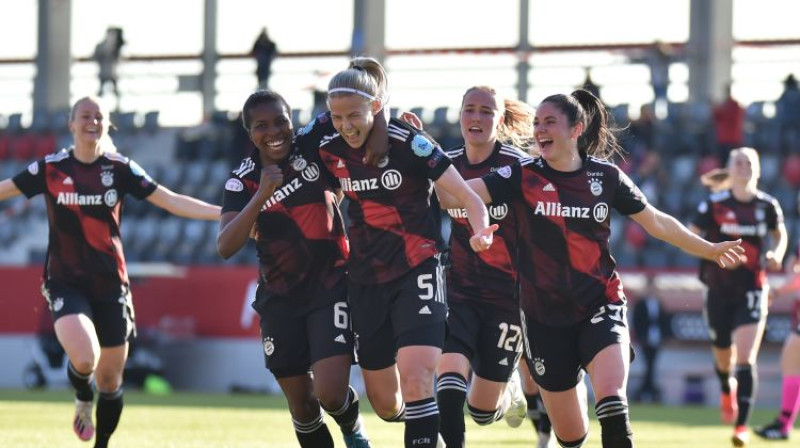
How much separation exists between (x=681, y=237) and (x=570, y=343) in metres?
0.82

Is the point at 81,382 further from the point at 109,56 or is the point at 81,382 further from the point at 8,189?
the point at 109,56

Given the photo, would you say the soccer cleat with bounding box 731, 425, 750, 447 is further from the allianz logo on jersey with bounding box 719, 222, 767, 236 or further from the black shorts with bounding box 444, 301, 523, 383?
the black shorts with bounding box 444, 301, 523, 383

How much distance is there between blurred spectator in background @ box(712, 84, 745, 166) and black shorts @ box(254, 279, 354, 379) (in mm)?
14808

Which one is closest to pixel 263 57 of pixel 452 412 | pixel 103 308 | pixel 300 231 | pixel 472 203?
pixel 103 308

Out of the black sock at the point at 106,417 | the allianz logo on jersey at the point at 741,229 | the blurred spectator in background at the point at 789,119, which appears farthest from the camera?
the blurred spectator in background at the point at 789,119

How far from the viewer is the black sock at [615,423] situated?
7.89 meters

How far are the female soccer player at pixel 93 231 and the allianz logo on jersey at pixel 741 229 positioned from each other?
5.39 meters

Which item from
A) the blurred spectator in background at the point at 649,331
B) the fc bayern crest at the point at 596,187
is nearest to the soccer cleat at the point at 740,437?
the fc bayern crest at the point at 596,187

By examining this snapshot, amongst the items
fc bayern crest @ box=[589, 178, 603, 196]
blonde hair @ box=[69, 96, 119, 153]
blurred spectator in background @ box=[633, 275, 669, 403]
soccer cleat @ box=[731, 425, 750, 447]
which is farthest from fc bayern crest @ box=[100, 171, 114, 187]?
blurred spectator in background @ box=[633, 275, 669, 403]

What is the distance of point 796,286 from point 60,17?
70.1 ft

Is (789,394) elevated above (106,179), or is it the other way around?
(106,179)

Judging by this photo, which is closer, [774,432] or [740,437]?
[740,437]

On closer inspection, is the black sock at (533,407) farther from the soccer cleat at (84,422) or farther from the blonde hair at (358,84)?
the blonde hair at (358,84)

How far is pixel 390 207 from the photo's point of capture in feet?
27.4
